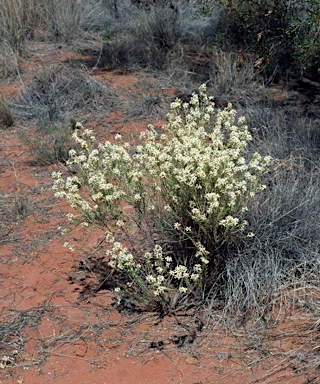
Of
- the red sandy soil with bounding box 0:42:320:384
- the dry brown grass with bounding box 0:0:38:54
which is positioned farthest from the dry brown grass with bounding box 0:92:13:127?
the red sandy soil with bounding box 0:42:320:384

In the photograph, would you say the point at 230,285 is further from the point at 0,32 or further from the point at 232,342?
the point at 0,32

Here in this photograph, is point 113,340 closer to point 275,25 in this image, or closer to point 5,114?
point 5,114

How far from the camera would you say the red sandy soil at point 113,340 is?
314 centimetres

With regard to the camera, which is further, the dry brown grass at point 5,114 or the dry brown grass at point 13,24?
the dry brown grass at point 13,24

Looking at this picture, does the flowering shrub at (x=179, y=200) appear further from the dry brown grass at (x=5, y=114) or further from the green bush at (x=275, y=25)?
the dry brown grass at (x=5, y=114)

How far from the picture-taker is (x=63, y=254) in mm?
4367

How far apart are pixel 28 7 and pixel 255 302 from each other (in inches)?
295

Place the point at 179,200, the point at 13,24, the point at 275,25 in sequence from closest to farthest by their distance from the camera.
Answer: the point at 179,200
the point at 275,25
the point at 13,24

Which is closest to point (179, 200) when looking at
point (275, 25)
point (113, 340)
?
point (113, 340)

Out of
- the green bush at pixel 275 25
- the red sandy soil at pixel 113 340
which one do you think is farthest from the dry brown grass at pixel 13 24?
the red sandy soil at pixel 113 340

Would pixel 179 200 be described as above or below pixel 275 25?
below

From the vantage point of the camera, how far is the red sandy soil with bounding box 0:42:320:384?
10.3 feet

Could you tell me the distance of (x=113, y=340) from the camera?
3.43 metres

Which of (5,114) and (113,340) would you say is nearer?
(113,340)
